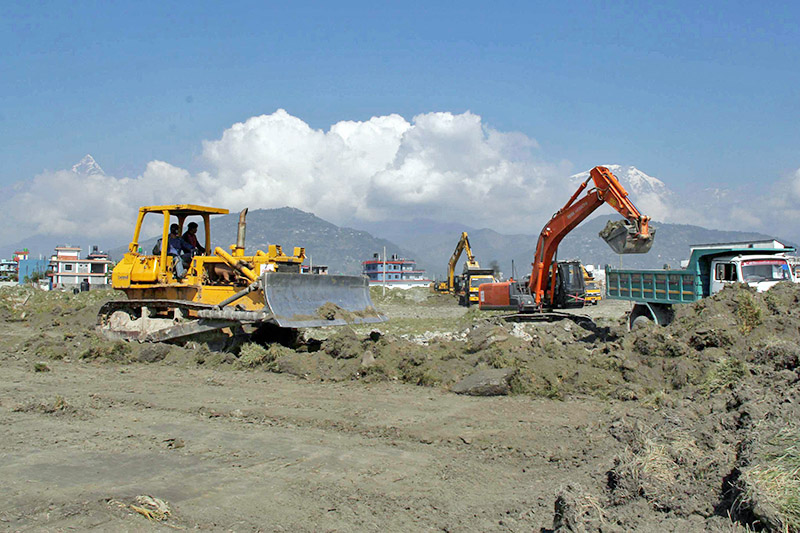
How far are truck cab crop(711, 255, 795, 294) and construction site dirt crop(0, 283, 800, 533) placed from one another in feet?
7.88

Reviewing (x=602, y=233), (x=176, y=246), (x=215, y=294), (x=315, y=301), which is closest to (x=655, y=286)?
(x=602, y=233)

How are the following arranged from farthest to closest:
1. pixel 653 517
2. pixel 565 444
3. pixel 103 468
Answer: pixel 565 444
pixel 103 468
pixel 653 517

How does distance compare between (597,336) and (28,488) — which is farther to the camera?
(597,336)

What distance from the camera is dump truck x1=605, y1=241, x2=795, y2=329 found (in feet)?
45.4

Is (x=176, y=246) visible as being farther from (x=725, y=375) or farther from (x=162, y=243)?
(x=725, y=375)

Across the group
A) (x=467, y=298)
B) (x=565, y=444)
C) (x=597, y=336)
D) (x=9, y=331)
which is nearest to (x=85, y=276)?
(x=467, y=298)

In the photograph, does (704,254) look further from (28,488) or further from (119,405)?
(28,488)

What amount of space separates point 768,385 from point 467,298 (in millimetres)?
30169

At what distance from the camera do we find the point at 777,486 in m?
3.52

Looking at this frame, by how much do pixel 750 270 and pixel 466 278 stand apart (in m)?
25.6

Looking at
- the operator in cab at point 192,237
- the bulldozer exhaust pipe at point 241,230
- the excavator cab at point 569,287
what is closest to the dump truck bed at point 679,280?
the excavator cab at point 569,287

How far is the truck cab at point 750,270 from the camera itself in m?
13.8

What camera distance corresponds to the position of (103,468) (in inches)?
206

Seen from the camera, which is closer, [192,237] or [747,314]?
[747,314]
